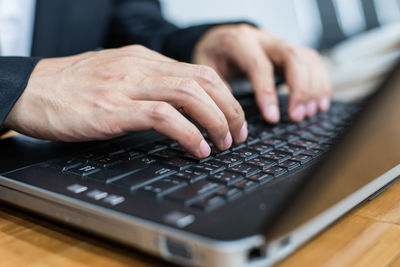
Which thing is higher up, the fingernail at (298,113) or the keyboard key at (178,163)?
the fingernail at (298,113)

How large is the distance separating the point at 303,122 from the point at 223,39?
263mm

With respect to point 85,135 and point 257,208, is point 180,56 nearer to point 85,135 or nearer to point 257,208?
point 85,135

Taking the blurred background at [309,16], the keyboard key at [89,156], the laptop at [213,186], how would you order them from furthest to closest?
1. the blurred background at [309,16]
2. the keyboard key at [89,156]
3. the laptop at [213,186]

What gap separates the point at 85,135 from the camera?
19.9 inches

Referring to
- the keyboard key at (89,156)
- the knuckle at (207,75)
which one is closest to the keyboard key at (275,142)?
the knuckle at (207,75)

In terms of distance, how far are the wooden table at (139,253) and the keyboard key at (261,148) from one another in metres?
0.13

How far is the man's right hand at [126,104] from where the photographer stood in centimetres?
49

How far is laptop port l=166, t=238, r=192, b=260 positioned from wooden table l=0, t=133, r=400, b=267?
4cm

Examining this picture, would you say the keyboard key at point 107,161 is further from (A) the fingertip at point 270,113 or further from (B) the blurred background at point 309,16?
(B) the blurred background at point 309,16

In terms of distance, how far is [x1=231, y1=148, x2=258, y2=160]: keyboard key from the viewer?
1.64 ft

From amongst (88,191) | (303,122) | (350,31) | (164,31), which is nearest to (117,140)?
(88,191)

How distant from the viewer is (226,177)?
16.5 inches

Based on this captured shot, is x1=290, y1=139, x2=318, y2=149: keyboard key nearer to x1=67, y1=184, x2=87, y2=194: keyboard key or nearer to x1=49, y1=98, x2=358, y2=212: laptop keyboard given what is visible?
x1=49, y1=98, x2=358, y2=212: laptop keyboard

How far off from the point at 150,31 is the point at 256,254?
3.12 feet
